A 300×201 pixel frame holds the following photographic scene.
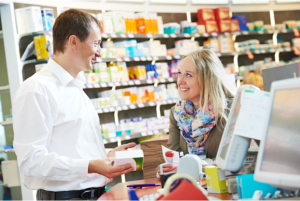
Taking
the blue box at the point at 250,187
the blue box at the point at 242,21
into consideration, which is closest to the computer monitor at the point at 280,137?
the blue box at the point at 250,187

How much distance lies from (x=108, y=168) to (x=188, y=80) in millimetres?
980

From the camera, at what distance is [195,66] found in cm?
254

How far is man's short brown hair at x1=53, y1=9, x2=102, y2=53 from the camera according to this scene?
7.34ft

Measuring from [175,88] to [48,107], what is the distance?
4.43 metres

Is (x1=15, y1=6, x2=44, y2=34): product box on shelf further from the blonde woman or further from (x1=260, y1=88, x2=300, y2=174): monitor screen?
(x1=260, y1=88, x2=300, y2=174): monitor screen

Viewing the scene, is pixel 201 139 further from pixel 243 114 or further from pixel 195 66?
pixel 243 114

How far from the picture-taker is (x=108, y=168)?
6.13ft

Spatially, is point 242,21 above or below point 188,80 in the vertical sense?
above

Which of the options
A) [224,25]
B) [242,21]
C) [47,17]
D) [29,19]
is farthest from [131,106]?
[242,21]

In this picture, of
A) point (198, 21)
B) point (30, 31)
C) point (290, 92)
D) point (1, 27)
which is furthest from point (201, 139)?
point (198, 21)

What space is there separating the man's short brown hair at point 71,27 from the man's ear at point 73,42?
0.02m

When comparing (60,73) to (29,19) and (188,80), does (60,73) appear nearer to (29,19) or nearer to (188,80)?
(188,80)

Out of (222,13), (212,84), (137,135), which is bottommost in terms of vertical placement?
(137,135)

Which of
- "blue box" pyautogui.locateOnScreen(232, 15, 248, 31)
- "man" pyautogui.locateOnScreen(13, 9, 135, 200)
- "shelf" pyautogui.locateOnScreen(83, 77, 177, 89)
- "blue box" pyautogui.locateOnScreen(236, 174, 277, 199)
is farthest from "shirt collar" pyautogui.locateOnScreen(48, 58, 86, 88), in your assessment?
"blue box" pyautogui.locateOnScreen(232, 15, 248, 31)
